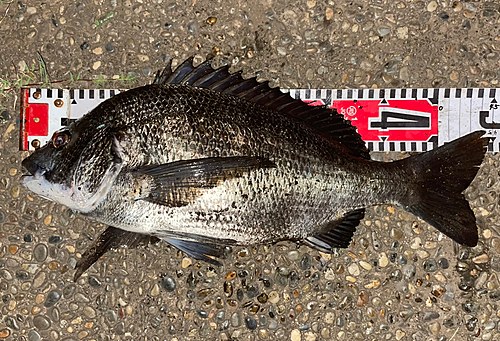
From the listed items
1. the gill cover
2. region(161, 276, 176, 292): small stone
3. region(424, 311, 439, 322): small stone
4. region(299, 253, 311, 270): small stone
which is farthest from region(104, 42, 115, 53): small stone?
region(424, 311, 439, 322): small stone

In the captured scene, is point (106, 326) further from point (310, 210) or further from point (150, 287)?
point (310, 210)

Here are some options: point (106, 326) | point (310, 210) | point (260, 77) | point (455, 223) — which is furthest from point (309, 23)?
point (106, 326)

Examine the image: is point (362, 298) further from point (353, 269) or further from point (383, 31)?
point (383, 31)

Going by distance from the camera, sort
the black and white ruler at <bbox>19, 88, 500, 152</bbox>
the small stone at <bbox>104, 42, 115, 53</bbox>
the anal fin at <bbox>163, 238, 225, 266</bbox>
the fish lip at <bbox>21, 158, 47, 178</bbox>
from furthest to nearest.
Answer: the small stone at <bbox>104, 42, 115, 53</bbox>, the black and white ruler at <bbox>19, 88, 500, 152</bbox>, the anal fin at <bbox>163, 238, 225, 266</bbox>, the fish lip at <bbox>21, 158, 47, 178</bbox>

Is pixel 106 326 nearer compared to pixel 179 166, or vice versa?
pixel 179 166

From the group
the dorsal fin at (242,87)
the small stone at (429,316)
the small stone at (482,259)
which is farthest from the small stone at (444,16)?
the small stone at (429,316)

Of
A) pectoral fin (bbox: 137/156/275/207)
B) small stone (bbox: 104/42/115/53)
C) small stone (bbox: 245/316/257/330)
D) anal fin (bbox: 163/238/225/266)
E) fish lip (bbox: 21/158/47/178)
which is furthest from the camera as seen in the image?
small stone (bbox: 104/42/115/53)

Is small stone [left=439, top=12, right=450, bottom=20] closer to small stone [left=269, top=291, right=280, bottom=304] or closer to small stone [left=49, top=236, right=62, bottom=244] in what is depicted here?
small stone [left=269, top=291, right=280, bottom=304]

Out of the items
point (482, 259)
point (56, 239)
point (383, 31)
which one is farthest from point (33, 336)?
point (383, 31)
